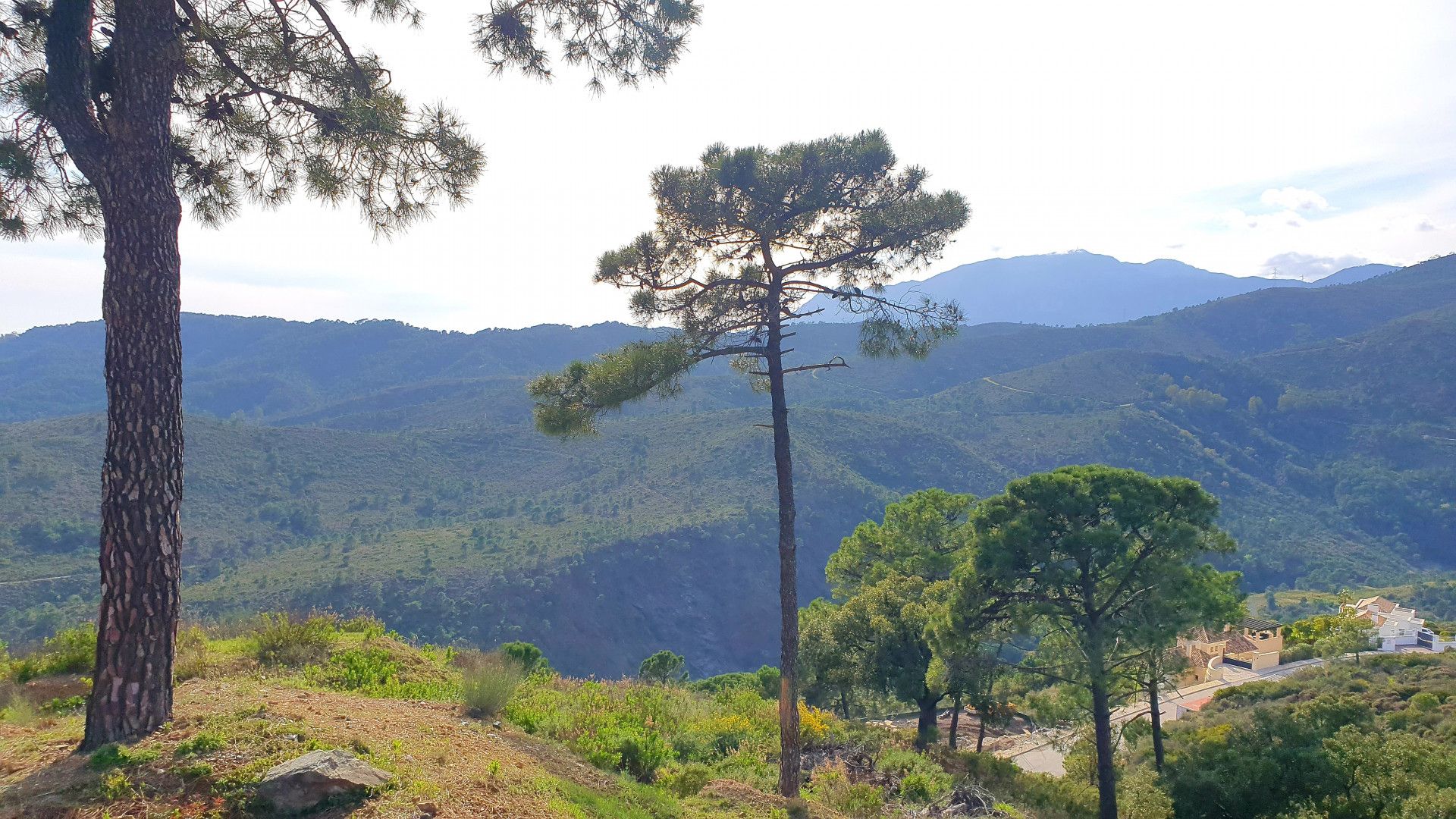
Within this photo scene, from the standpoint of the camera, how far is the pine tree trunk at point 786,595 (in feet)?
23.2

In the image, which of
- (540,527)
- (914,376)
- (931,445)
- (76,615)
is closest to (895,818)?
(76,615)

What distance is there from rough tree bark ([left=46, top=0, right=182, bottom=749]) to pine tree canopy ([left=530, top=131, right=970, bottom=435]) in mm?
3516

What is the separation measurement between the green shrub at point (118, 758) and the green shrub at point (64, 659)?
3353 millimetres

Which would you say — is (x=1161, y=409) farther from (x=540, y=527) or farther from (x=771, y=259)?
(x=771, y=259)

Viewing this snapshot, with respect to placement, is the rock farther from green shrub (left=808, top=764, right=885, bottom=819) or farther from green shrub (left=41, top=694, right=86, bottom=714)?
green shrub (left=808, top=764, right=885, bottom=819)

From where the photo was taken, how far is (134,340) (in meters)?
4.37

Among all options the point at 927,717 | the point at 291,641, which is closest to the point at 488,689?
the point at 291,641

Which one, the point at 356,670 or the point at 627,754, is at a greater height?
the point at 356,670

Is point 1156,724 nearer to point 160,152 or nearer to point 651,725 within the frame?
point 651,725

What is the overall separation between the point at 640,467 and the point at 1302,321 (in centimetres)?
10727

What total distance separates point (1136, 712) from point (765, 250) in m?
24.3

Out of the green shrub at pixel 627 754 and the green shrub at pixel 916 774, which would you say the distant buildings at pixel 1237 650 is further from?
the green shrub at pixel 627 754

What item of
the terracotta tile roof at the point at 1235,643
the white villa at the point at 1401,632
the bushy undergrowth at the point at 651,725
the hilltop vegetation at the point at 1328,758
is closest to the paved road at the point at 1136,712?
the terracotta tile roof at the point at 1235,643

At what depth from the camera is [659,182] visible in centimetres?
816
